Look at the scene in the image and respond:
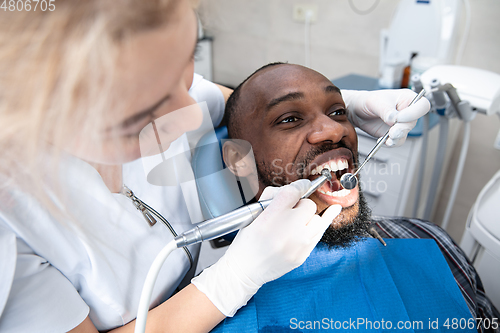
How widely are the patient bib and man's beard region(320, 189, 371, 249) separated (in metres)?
0.04

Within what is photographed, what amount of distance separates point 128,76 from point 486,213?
117 cm

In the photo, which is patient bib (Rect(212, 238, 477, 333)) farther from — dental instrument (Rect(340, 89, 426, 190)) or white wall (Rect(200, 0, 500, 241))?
white wall (Rect(200, 0, 500, 241))

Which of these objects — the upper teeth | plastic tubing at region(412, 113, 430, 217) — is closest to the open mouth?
the upper teeth

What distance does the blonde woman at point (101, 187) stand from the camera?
1.14ft

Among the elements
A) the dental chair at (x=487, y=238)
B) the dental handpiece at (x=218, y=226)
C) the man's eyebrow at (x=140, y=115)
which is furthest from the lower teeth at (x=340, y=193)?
the dental chair at (x=487, y=238)

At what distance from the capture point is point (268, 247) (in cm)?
64

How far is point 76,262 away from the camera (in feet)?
1.91

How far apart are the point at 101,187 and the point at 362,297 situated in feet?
2.34

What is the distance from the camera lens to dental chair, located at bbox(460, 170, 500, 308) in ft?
3.24

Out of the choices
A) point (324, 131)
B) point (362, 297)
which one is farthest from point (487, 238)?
point (324, 131)

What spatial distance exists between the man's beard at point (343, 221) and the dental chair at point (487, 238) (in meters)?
0.46

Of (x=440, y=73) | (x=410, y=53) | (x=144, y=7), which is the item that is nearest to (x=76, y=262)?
(x=144, y=7)

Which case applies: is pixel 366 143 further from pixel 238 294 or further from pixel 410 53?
pixel 410 53

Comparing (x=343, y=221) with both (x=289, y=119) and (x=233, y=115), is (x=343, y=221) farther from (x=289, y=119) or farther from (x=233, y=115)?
(x=233, y=115)
